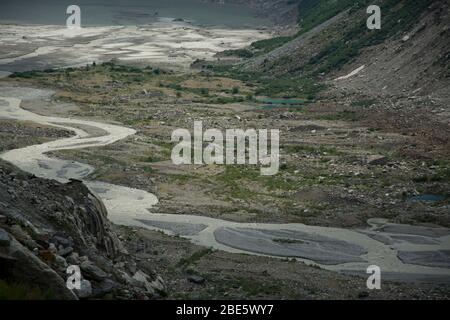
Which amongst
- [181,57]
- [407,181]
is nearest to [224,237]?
[407,181]

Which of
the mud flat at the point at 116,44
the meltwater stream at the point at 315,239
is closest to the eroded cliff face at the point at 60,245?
the meltwater stream at the point at 315,239

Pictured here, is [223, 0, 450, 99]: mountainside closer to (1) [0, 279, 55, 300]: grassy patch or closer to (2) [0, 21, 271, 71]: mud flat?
(2) [0, 21, 271, 71]: mud flat

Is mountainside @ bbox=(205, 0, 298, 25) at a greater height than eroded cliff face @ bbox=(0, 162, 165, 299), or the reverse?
mountainside @ bbox=(205, 0, 298, 25)

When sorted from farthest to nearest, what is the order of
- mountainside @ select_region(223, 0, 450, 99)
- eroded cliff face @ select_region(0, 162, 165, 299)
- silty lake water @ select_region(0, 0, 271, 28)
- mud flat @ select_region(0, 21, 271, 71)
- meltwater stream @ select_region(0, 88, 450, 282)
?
silty lake water @ select_region(0, 0, 271, 28) → mud flat @ select_region(0, 21, 271, 71) → mountainside @ select_region(223, 0, 450, 99) → meltwater stream @ select_region(0, 88, 450, 282) → eroded cliff face @ select_region(0, 162, 165, 299)

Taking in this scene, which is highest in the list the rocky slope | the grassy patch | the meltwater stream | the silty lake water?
the silty lake water

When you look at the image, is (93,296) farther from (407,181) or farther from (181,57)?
(181,57)

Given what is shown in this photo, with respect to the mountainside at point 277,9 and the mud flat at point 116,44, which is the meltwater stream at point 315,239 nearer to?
the mud flat at point 116,44

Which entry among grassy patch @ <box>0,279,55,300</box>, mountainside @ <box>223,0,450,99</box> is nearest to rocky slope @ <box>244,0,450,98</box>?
mountainside @ <box>223,0,450,99</box>

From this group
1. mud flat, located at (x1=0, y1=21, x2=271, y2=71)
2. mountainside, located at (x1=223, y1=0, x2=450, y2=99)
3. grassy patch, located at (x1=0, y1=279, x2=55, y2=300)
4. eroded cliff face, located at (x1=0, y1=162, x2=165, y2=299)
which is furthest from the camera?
mud flat, located at (x1=0, y1=21, x2=271, y2=71)
